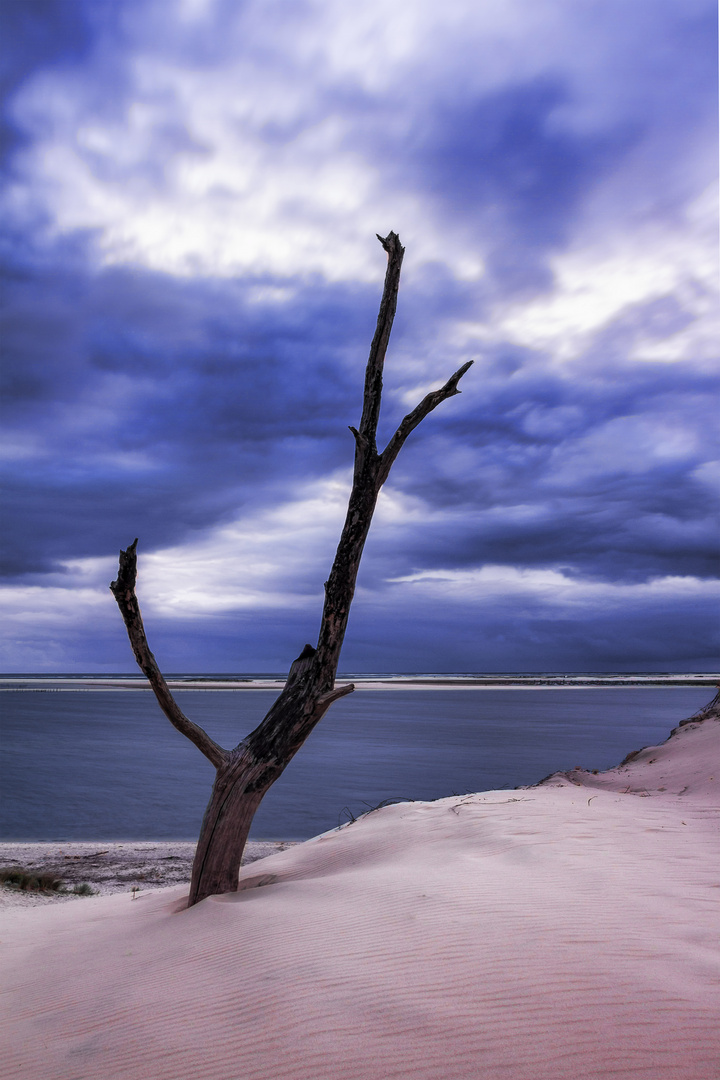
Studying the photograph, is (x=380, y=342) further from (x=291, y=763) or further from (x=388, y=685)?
(x=388, y=685)

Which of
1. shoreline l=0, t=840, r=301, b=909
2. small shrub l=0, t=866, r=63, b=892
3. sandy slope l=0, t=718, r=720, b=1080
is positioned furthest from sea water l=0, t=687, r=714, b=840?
sandy slope l=0, t=718, r=720, b=1080

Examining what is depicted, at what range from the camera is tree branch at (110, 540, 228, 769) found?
196 inches

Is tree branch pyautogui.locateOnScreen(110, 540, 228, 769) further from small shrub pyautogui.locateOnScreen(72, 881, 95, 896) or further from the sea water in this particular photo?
the sea water

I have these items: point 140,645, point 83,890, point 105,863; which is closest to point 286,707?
point 140,645

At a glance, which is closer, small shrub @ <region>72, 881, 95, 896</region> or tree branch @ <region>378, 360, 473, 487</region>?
tree branch @ <region>378, 360, 473, 487</region>

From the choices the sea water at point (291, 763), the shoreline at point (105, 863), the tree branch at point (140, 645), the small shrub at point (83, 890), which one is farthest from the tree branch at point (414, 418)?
the sea water at point (291, 763)

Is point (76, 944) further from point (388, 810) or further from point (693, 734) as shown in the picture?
point (693, 734)

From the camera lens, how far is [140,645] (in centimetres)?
526

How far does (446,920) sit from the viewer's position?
382 centimetres

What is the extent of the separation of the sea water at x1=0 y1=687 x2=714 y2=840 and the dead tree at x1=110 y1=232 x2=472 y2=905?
6.29 m

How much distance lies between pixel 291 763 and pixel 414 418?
48.9 ft

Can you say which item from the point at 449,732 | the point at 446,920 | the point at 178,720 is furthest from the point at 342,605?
the point at 449,732

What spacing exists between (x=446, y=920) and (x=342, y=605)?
252 centimetres

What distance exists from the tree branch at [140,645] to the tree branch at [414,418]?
85.3 inches
